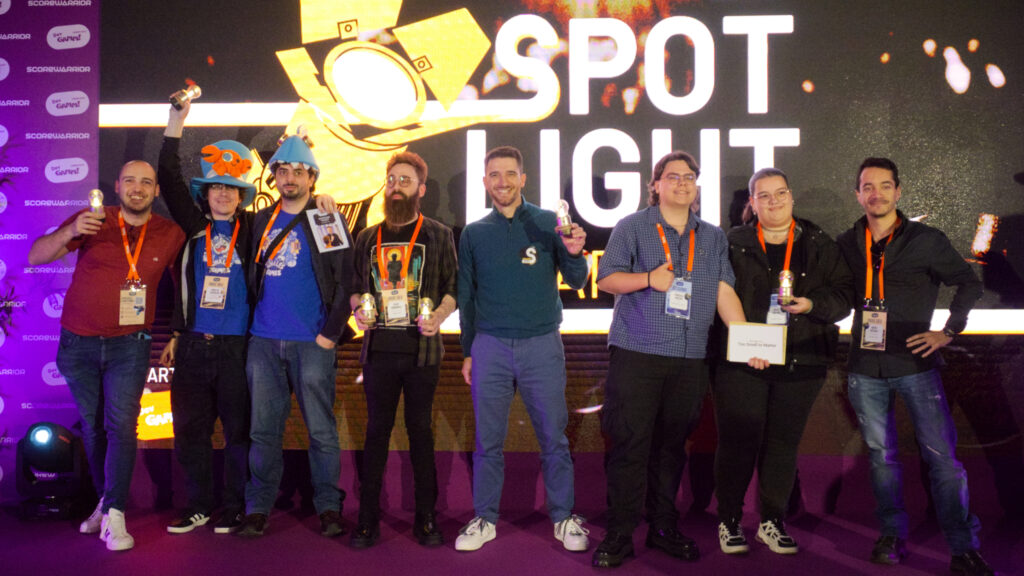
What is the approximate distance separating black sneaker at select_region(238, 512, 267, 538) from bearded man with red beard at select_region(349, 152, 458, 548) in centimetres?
52

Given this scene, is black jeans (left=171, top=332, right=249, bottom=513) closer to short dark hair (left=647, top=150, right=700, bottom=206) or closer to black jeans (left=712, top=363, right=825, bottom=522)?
short dark hair (left=647, top=150, right=700, bottom=206)

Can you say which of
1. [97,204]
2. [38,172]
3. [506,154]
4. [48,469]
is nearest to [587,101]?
[506,154]

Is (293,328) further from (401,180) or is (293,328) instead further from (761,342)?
(761,342)

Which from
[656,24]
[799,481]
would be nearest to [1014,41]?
[656,24]

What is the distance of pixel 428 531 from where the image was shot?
364 cm

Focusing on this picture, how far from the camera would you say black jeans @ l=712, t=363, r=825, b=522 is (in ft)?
11.3

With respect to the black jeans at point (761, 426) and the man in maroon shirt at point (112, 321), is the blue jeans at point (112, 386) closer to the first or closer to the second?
the man in maroon shirt at point (112, 321)

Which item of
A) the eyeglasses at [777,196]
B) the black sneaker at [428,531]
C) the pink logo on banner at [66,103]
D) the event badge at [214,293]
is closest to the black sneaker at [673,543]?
the black sneaker at [428,531]

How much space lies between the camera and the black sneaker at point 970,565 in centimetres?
324

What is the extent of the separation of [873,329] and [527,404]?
1620 mm

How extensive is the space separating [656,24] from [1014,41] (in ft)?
6.84

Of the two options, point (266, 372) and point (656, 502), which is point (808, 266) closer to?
point (656, 502)

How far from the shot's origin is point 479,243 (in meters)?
3.65

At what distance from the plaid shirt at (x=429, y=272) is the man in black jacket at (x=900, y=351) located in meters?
1.92
